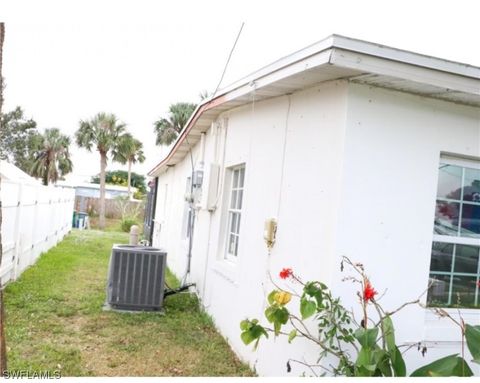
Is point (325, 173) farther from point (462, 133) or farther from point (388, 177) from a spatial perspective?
Answer: point (462, 133)

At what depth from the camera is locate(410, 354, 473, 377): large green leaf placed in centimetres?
273

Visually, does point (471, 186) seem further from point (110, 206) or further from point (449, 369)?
point (110, 206)

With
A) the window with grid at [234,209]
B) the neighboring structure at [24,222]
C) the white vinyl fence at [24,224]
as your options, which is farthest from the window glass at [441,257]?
the white vinyl fence at [24,224]

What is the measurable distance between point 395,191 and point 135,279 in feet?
14.6

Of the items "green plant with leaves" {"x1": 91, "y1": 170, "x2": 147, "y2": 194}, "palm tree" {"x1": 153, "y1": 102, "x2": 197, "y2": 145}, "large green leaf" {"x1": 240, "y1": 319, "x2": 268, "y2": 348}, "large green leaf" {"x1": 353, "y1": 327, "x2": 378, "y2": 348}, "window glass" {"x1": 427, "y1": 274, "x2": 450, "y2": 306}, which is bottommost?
"large green leaf" {"x1": 240, "y1": 319, "x2": 268, "y2": 348}

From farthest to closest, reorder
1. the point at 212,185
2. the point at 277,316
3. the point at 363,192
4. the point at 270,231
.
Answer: the point at 212,185 < the point at 270,231 < the point at 363,192 < the point at 277,316

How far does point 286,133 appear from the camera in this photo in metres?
4.48

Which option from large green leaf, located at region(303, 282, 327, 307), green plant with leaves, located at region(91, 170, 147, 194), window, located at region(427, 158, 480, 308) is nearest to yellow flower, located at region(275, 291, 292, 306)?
large green leaf, located at region(303, 282, 327, 307)

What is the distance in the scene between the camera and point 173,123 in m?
32.7

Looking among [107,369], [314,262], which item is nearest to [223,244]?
[107,369]

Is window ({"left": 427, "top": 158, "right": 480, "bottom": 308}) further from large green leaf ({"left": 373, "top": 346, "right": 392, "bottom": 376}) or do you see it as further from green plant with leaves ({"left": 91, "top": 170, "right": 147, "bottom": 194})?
green plant with leaves ({"left": 91, "top": 170, "right": 147, "bottom": 194})

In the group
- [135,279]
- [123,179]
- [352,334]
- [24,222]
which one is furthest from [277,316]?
[123,179]

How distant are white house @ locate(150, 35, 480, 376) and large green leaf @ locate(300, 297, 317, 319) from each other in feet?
1.13

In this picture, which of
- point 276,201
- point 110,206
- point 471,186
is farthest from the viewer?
point 110,206
